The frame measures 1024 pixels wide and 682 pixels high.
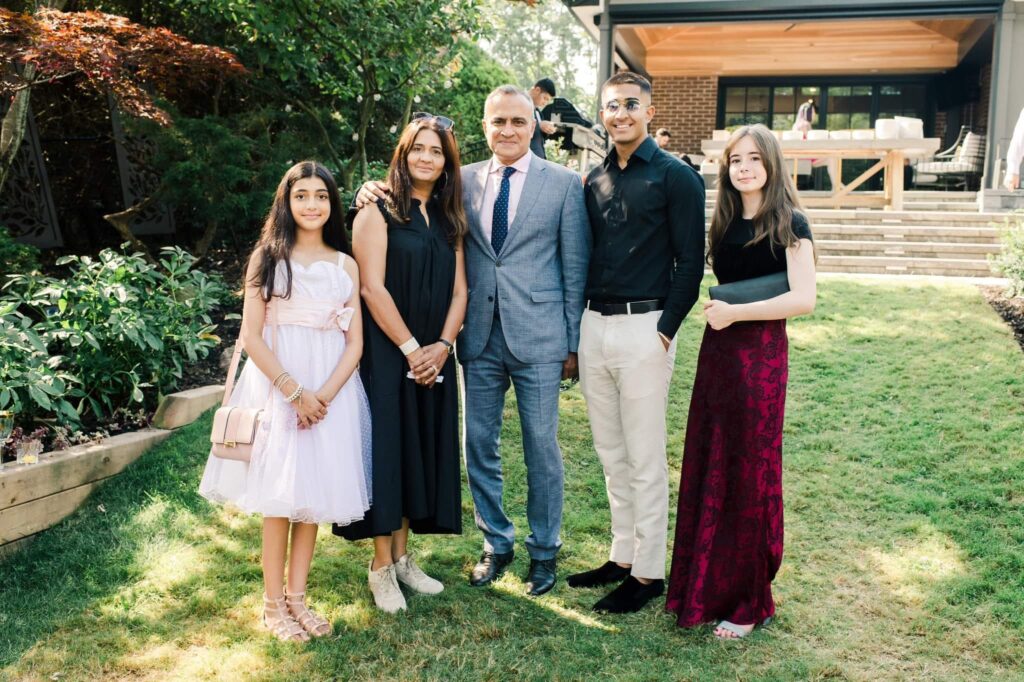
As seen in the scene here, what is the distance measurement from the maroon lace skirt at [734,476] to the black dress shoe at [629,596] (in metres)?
0.21

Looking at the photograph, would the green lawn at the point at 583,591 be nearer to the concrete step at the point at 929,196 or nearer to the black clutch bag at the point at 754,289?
the black clutch bag at the point at 754,289

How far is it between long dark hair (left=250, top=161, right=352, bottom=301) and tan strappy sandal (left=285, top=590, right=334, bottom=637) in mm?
1177

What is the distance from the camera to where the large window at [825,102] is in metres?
15.5

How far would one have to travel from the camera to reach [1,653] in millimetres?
3109

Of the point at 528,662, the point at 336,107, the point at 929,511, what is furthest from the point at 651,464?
the point at 336,107

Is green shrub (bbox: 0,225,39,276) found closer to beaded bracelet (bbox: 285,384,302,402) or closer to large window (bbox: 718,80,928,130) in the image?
beaded bracelet (bbox: 285,384,302,402)

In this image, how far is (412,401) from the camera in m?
3.38

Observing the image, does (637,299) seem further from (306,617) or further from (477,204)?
(306,617)

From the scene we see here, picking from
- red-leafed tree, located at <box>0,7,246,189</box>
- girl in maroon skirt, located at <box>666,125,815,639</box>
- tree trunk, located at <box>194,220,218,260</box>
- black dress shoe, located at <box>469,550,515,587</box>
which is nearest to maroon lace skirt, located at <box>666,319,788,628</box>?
girl in maroon skirt, located at <box>666,125,815,639</box>

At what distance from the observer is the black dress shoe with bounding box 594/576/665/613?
11.4 ft

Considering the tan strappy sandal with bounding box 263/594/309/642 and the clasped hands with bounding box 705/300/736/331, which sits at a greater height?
the clasped hands with bounding box 705/300/736/331

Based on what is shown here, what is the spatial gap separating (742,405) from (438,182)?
5.00 ft

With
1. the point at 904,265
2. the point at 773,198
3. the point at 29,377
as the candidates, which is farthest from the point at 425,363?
the point at 904,265

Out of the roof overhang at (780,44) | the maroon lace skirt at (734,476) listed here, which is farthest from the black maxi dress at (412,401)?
the roof overhang at (780,44)
